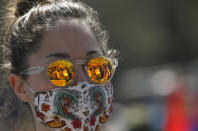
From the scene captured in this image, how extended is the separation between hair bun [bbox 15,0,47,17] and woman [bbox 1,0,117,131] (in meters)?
0.10

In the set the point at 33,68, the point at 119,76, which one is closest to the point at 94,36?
the point at 33,68

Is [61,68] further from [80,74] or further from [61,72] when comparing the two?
[80,74]

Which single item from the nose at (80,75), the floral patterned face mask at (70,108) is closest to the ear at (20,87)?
the floral patterned face mask at (70,108)

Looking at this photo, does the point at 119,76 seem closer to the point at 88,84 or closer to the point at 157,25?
the point at 157,25

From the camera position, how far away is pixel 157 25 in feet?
64.0

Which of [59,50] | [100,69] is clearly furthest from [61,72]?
[100,69]

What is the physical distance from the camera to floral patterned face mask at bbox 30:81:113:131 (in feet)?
10.0

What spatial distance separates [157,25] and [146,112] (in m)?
11.0

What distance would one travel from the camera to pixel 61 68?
10.2ft

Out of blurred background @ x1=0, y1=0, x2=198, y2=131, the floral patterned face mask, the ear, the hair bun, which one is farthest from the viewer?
blurred background @ x1=0, y1=0, x2=198, y2=131

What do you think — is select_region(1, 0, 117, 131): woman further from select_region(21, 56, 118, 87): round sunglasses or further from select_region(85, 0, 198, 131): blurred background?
select_region(85, 0, 198, 131): blurred background

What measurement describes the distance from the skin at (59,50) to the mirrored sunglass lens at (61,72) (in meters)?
0.04

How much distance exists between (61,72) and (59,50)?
6.2 inches

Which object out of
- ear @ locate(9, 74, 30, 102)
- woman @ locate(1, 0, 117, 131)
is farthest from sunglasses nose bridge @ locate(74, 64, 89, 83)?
ear @ locate(9, 74, 30, 102)
